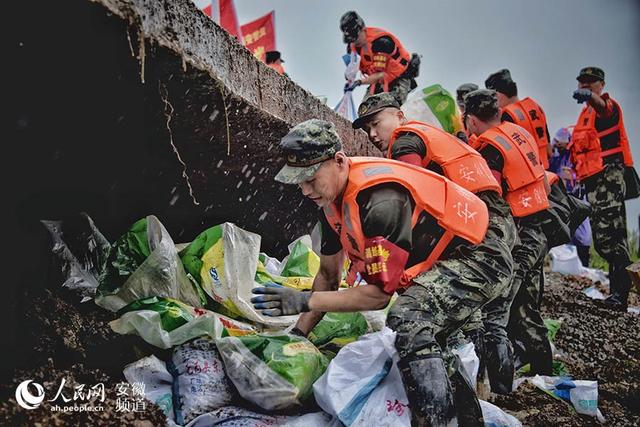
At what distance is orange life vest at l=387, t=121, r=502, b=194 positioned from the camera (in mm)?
2912

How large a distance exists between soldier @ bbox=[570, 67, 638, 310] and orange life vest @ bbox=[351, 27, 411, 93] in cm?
176

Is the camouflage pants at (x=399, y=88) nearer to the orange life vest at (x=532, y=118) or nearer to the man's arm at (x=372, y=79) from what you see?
the man's arm at (x=372, y=79)

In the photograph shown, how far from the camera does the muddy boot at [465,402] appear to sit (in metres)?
2.16

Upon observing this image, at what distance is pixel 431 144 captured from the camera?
9.74ft

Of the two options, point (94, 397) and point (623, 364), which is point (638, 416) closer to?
point (623, 364)

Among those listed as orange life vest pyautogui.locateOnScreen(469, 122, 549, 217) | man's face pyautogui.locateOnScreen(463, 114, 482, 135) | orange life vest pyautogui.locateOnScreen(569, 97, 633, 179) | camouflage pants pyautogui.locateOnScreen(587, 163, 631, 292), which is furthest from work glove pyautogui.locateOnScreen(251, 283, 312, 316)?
orange life vest pyautogui.locateOnScreen(569, 97, 633, 179)

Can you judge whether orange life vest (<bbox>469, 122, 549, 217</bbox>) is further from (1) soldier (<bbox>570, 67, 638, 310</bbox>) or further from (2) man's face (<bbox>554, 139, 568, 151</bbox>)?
(2) man's face (<bbox>554, 139, 568, 151</bbox>)

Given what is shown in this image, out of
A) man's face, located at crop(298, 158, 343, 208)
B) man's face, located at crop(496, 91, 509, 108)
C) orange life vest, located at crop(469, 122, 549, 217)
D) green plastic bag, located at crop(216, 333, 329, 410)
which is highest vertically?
man's face, located at crop(496, 91, 509, 108)

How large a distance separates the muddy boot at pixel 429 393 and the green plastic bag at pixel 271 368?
0.39 m

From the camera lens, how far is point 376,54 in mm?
5742

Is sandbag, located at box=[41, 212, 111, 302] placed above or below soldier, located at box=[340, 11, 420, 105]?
below

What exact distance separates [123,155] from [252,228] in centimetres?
149

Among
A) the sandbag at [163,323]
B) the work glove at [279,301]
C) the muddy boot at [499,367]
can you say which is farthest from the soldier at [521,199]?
the sandbag at [163,323]

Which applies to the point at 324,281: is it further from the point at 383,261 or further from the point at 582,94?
the point at 582,94
